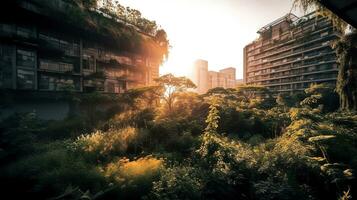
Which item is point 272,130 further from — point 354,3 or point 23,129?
point 23,129

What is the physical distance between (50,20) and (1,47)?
17.6 ft

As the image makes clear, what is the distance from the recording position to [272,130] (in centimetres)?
1233

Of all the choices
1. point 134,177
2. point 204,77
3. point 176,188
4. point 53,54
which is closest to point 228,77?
point 204,77

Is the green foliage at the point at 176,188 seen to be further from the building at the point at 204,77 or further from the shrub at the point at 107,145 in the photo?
the building at the point at 204,77

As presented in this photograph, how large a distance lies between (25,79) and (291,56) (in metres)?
57.3

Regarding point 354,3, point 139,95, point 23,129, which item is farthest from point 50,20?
point 354,3

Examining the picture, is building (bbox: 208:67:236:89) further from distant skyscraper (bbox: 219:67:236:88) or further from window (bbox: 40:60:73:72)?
window (bbox: 40:60:73:72)

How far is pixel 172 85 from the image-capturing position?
750 inches

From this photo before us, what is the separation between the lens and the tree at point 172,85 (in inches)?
739

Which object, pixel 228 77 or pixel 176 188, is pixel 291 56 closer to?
pixel 176 188

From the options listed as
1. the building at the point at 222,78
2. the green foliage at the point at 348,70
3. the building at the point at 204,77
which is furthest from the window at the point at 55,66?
the building at the point at 222,78

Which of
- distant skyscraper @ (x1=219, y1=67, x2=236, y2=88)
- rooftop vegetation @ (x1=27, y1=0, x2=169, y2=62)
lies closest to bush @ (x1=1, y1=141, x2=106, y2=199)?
rooftop vegetation @ (x1=27, y1=0, x2=169, y2=62)

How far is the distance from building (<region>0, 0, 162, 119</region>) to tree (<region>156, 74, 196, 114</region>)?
10826 mm

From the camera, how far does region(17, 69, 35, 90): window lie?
755 inches
